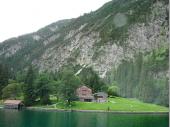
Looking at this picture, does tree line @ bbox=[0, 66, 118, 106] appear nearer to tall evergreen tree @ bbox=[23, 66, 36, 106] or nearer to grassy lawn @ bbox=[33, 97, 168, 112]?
tall evergreen tree @ bbox=[23, 66, 36, 106]

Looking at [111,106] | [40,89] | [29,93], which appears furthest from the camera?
[111,106]

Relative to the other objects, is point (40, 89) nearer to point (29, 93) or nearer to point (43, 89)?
point (43, 89)

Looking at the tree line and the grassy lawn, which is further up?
the tree line

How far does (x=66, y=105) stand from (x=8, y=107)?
20139mm

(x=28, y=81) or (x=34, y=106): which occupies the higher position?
(x=28, y=81)

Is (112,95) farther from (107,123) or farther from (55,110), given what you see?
(107,123)

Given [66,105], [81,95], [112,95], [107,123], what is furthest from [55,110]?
[112,95]

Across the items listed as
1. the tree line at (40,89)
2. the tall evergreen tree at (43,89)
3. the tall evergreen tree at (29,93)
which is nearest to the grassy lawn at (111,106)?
the tree line at (40,89)

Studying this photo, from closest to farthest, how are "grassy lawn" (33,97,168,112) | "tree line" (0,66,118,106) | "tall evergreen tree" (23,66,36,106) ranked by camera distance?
1. "grassy lawn" (33,97,168,112)
2. "tree line" (0,66,118,106)
3. "tall evergreen tree" (23,66,36,106)

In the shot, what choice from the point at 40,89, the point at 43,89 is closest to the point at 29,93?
the point at 40,89

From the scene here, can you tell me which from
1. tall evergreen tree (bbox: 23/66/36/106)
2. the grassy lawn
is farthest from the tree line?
the grassy lawn

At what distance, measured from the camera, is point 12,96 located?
486ft

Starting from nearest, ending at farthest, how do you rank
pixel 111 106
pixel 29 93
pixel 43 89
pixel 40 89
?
pixel 40 89 → pixel 43 89 → pixel 29 93 → pixel 111 106

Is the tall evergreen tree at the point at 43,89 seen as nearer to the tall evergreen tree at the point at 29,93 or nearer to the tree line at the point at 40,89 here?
the tree line at the point at 40,89
